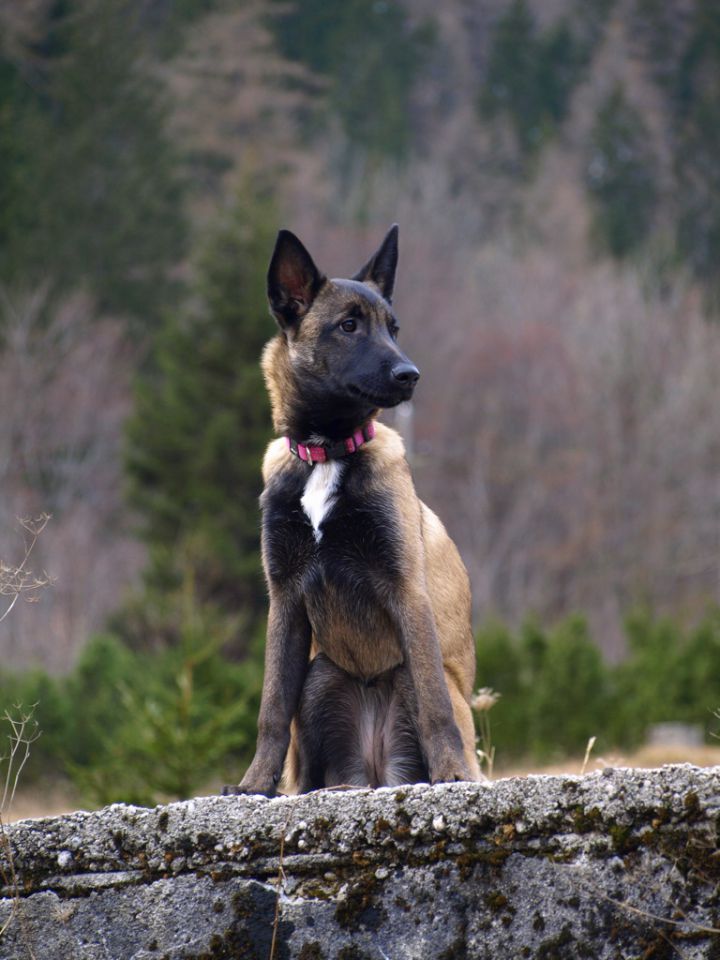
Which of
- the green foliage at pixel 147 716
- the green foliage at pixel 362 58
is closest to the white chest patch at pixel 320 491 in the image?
the green foliage at pixel 147 716

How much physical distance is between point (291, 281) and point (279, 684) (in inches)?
60.8

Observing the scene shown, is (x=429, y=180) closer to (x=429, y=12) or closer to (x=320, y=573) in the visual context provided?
(x=429, y=12)

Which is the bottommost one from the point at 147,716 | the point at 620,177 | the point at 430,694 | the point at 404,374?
the point at 620,177

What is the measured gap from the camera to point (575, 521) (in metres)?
40.5

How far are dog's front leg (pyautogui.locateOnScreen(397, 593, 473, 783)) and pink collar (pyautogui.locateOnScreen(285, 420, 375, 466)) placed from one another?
612 mm

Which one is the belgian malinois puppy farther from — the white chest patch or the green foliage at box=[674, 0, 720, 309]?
the green foliage at box=[674, 0, 720, 309]

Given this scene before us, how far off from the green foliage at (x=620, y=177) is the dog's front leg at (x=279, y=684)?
47607 millimetres

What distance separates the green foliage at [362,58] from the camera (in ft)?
181

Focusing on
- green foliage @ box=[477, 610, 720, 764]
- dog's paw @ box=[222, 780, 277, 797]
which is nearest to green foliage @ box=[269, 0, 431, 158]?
green foliage @ box=[477, 610, 720, 764]

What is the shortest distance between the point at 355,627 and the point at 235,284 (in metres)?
21.8

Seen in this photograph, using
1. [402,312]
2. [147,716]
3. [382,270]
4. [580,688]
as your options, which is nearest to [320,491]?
[382,270]

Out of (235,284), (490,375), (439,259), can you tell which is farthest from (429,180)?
(235,284)

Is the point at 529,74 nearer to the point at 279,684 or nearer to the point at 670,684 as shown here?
the point at 670,684

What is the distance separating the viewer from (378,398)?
4.81 m
